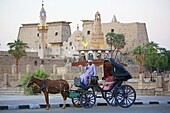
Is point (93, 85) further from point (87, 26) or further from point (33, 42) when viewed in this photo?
point (33, 42)

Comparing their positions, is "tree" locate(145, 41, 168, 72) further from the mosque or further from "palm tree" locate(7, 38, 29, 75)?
"palm tree" locate(7, 38, 29, 75)

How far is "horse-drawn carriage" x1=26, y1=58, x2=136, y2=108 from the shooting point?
1229 cm

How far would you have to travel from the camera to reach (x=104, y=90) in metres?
12.7

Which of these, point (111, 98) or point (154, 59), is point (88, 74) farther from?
point (154, 59)

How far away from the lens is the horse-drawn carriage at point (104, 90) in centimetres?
1229

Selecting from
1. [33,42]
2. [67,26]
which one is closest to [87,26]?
[67,26]

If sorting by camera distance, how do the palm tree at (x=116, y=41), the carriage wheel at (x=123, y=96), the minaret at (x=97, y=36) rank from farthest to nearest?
1. the palm tree at (x=116, y=41)
2. the minaret at (x=97, y=36)
3. the carriage wheel at (x=123, y=96)

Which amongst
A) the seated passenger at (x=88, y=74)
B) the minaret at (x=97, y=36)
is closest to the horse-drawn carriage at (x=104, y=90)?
the seated passenger at (x=88, y=74)

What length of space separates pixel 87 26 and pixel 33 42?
1391 centimetres

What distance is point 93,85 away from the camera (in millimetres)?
12570

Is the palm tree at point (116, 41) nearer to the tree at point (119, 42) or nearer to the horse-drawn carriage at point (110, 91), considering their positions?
the tree at point (119, 42)

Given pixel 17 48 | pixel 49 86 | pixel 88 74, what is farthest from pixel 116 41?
pixel 49 86

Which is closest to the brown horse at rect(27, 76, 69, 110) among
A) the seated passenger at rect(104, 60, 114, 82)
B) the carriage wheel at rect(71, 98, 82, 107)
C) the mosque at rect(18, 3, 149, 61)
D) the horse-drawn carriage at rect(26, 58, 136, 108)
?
the horse-drawn carriage at rect(26, 58, 136, 108)

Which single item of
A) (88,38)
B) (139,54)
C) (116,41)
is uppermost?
(88,38)
